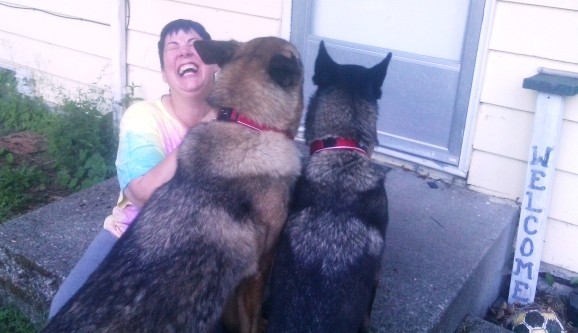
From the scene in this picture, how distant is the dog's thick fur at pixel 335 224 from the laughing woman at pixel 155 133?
0.59 meters

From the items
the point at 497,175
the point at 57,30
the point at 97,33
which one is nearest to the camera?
the point at 497,175

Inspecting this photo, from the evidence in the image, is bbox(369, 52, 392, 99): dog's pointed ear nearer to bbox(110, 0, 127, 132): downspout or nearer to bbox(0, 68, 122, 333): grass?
bbox(0, 68, 122, 333): grass

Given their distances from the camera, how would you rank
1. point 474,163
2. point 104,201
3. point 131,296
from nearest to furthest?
point 131,296, point 474,163, point 104,201

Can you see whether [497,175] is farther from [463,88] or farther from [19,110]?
[19,110]

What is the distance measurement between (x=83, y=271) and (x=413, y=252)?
1824mm

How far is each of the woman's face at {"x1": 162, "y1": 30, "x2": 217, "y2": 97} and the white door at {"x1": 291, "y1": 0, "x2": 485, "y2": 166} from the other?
61.0 inches

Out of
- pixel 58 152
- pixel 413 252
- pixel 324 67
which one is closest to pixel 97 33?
pixel 58 152

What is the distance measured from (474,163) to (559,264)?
2.71 feet

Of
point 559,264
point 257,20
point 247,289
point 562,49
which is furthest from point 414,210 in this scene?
point 257,20

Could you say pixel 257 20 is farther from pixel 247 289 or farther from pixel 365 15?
pixel 247 289

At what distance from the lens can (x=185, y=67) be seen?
3039 millimetres

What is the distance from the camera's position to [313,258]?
256 cm

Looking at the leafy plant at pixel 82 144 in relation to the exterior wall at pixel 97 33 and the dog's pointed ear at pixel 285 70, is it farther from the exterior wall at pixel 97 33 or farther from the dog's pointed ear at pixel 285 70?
the dog's pointed ear at pixel 285 70

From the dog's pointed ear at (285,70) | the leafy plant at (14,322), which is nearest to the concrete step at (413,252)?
the leafy plant at (14,322)
